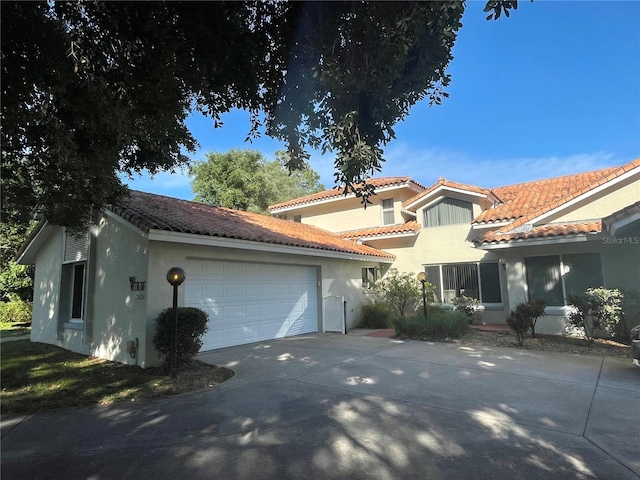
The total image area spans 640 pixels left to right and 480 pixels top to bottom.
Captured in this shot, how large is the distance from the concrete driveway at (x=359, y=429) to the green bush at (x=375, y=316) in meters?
6.86

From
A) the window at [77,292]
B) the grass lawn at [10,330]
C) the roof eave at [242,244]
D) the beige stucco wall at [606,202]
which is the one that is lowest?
the grass lawn at [10,330]

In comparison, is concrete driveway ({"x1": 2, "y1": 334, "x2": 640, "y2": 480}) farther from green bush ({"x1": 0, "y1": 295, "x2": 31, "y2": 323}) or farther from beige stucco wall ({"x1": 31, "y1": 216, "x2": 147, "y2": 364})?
green bush ({"x1": 0, "y1": 295, "x2": 31, "y2": 323})

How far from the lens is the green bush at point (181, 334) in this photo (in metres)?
7.02

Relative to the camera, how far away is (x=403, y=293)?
1378cm

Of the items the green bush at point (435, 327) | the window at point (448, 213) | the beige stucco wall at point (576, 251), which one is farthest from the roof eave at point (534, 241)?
the window at point (448, 213)

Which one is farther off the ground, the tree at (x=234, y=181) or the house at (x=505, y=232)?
the tree at (x=234, y=181)

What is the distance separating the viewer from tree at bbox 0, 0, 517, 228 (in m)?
3.98

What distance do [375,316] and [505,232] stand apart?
18.1 feet

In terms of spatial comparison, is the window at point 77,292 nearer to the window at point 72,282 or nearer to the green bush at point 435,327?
the window at point 72,282

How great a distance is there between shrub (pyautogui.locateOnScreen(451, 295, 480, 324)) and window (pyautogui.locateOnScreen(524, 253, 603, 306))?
2.08 meters

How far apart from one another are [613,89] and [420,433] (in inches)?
430

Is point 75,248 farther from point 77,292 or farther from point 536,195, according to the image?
point 536,195

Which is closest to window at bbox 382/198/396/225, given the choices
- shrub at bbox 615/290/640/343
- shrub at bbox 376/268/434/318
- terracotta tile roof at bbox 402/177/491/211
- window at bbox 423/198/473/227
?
terracotta tile roof at bbox 402/177/491/211

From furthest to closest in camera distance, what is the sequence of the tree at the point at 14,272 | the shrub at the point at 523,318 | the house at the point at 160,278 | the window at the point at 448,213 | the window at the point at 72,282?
the tree at the point at 14,272 → the window at the point at 448,213 → the window at the point at 72,282 → the shrub at the point at 523,318 → the house at the point at 160,278
